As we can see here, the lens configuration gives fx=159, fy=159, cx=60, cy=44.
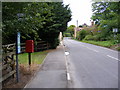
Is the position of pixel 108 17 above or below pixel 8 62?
above

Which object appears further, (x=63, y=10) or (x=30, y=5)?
(x=63, y=10)

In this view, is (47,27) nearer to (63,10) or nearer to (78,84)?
(63,10)

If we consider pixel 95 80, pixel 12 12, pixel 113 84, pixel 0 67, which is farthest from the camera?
pixel 95 80

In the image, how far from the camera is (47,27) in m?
18.9

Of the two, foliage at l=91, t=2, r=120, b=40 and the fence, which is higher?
foliage at l=91, t=2, r=120, b=40

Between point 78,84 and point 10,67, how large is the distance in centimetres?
276

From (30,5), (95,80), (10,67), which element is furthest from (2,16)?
(95,80)

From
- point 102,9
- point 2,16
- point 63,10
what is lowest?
point 2,16

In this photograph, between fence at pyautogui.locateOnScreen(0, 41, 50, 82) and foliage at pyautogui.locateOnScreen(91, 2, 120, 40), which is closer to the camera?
fence at pyautogui.locateOnScreen(0, 41, 50, 82)

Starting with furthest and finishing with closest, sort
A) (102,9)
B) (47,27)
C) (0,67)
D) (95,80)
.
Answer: (102,9)
(47,27)
(95,80)
(0,67)

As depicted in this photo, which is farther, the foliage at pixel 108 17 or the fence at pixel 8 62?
the foliage at pixel 108 17

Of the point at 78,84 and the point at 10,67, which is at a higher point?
the point at 10,67

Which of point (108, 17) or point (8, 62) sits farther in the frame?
point (108, 17)

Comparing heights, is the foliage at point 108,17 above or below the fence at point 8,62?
above
